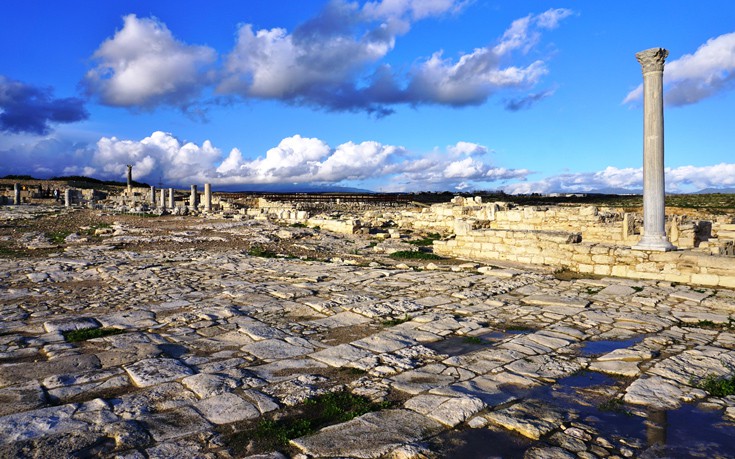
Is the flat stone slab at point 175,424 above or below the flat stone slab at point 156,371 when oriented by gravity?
below

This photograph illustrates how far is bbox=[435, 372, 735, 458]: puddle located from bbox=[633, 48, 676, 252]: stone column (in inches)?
326

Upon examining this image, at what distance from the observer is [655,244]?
35.9 ft

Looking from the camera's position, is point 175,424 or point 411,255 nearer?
point 175,424

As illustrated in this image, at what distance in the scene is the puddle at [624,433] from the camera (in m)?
3.40

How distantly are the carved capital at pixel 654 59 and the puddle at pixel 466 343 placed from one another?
8462 millimetres

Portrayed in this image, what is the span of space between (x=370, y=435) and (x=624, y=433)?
75.0 inches

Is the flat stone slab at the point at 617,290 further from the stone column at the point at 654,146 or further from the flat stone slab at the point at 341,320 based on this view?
the flat stone slab at the point at 341,320

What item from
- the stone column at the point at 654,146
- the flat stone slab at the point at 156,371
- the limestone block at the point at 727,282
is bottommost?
the flat stone slab at the point at 156,371

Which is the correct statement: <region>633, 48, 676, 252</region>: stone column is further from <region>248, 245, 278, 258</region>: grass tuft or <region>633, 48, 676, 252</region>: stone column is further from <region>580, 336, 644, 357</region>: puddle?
<region>248, 245, 278, 258</region>: grass tuft

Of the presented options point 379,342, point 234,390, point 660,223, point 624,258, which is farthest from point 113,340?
point 660,223

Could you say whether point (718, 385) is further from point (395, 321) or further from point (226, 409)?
point (226, 409)

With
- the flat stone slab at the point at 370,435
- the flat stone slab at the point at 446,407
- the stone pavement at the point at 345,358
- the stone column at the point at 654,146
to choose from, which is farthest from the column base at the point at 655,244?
the flat stone slab at the point at 370,435

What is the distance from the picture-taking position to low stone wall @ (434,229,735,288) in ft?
32.4

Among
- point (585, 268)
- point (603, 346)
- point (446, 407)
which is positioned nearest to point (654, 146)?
point (585, 268)
